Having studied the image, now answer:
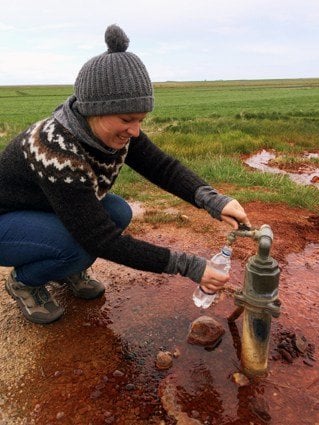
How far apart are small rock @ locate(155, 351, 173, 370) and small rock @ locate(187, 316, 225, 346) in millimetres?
202

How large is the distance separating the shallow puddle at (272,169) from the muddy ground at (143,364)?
433cm

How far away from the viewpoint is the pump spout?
197 cm

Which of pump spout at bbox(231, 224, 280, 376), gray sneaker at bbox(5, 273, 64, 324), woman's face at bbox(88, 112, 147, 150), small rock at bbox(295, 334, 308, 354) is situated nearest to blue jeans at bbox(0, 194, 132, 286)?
gray sneaker at bbox(5, 273, 64, 324)

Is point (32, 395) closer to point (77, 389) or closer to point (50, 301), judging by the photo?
point (77, 389)

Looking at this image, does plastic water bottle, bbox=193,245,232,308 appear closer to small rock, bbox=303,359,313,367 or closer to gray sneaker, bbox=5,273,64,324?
small rock, bbox=303,359,313,367

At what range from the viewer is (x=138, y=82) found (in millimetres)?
2107

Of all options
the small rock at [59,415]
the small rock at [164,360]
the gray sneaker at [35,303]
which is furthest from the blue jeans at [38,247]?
the small rock at [59,415]

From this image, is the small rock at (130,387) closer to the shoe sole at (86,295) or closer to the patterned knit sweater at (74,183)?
the patterned knit sweater at (74,183)

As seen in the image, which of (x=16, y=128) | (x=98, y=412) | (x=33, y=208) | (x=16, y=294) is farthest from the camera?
(x=16, y=128)

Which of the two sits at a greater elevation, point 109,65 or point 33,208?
point 109,65

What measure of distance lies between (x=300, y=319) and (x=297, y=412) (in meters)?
Answer: 0.82

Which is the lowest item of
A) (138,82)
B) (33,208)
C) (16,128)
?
(16,128)

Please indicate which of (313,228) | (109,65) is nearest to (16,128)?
(313,228)

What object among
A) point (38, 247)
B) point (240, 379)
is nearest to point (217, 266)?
point (240, 379)
